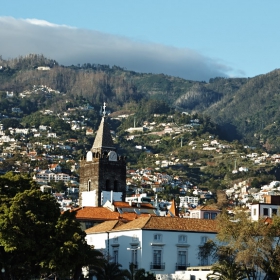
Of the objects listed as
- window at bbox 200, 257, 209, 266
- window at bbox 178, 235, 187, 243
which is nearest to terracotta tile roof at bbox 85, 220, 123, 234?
window at bbox 178, 235, 187, 243

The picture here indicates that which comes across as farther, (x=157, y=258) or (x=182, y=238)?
(x=182, y=238)

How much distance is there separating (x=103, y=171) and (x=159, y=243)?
1534 inches

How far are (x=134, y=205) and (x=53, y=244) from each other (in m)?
38.6

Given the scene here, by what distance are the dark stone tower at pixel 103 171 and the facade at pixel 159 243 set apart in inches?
1292

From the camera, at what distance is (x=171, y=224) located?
83.9m

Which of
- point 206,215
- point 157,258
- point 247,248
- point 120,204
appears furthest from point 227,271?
point 206,215

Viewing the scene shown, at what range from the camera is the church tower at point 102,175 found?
11856 centimetres

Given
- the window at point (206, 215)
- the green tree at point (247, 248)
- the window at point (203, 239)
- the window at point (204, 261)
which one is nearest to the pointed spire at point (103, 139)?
the window at point (206, 215)

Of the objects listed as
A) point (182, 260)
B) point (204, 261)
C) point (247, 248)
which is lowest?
point (204, 261)

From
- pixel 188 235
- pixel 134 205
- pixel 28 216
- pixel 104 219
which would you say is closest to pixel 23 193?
pixel 28 216

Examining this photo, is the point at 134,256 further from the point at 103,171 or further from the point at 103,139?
the point at 103,139

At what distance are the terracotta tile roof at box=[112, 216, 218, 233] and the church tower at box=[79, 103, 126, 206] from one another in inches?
1252

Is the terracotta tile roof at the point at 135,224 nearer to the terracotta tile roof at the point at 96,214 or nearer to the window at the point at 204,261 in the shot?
the window at the point at 204,261

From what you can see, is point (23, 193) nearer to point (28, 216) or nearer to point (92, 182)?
point (28, 216)
